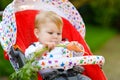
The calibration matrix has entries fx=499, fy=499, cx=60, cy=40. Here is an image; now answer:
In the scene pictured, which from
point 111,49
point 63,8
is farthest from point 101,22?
point 63,8

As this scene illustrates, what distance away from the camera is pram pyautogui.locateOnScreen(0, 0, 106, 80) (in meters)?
4.30

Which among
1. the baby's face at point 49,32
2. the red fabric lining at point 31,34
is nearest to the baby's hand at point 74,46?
the baby's face at point 49,32

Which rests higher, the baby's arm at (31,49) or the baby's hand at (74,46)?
the baby's arm at (31,49)

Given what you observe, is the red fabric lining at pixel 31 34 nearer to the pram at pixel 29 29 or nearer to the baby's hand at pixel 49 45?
the pram at pixel 29 29

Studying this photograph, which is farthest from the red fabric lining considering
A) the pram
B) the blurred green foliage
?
the blurred green foliage

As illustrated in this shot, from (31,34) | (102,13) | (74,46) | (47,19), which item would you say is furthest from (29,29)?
(102,13)

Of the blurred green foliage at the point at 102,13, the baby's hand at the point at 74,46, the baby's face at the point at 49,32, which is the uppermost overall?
the baby's face at the point at 49,32

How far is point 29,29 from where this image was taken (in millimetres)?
4691

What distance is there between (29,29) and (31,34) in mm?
63

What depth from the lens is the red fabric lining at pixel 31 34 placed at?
Answer: 14.7 ft

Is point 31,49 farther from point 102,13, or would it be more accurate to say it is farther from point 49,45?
point 102,13

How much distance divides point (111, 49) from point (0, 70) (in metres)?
2.79

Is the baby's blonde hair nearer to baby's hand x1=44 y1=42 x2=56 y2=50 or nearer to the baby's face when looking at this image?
the baby's face

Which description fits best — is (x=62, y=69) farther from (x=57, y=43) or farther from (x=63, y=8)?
(x=63, y=8)
